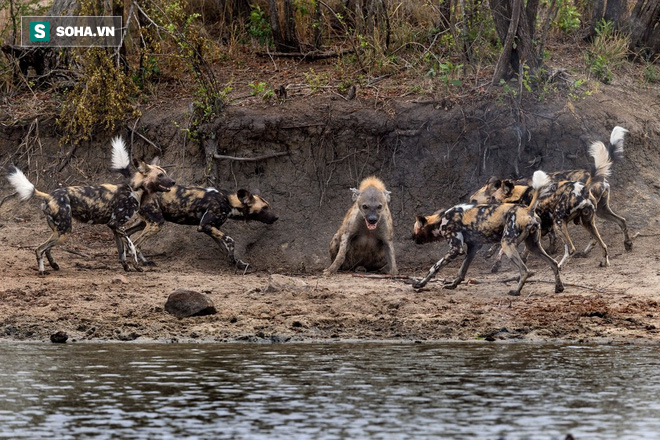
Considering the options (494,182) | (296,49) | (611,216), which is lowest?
(611,216)

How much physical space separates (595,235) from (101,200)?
20.3ft

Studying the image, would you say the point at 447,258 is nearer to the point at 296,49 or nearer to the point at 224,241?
the point at 224,241

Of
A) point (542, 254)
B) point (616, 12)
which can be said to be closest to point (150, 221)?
point (542, 254)

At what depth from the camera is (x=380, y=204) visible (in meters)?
13.4

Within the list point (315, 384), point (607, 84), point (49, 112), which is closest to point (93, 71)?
point (49, 112)

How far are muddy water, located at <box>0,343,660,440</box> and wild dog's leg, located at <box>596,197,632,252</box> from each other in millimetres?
3938

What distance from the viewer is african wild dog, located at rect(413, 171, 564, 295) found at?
1120 centimetres

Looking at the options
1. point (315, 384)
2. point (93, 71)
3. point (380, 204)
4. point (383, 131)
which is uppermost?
point (93, 71)

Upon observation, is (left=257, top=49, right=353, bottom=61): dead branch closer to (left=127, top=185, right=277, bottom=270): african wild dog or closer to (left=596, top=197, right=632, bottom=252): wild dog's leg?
(left=127, top=185, right=277, bottom=270): african wild dog

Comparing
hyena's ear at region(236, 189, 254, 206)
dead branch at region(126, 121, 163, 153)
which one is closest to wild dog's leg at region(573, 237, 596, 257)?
hyena's ear at region(236, 189, 254, 206)

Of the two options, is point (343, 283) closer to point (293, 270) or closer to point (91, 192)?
point (293, 270)

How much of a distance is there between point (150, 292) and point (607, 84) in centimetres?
829

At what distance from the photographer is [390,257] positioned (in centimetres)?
1348

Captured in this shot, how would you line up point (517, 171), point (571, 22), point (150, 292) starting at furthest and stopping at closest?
1. point (571, 22)
2. point (517, 171)
3. point (150, 292)
